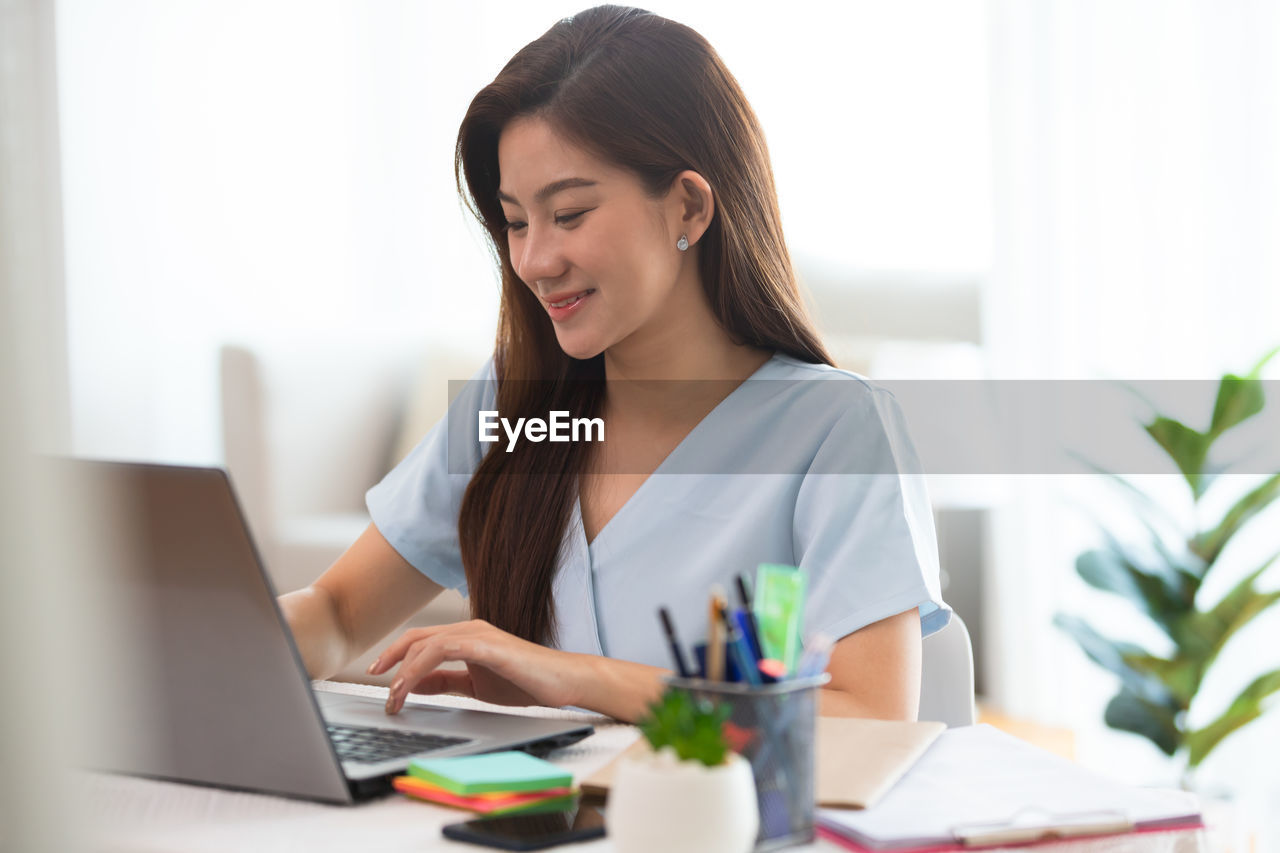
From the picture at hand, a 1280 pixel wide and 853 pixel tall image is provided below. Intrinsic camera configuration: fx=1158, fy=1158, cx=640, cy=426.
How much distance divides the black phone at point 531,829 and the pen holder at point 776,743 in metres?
0.08

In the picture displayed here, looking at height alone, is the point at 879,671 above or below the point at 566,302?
below

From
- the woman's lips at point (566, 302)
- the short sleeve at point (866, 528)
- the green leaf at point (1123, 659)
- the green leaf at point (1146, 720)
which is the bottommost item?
the green leaf at point (1146, 720)

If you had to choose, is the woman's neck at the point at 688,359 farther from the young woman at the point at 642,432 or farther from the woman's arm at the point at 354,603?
the woman's arm at the point at 354,603

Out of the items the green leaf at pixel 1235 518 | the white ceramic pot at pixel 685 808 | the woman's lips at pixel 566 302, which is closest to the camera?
the white ceramic pot at pixel 685 808

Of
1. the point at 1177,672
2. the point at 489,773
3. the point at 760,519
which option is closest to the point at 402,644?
the point at 489,773

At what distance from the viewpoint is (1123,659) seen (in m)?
2.02

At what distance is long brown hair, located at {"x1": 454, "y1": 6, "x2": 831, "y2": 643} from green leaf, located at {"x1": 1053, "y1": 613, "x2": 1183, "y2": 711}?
47.3 inches

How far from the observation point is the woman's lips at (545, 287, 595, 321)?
3.49ft

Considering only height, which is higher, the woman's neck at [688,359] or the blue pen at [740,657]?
the woman's neck at [688,359]

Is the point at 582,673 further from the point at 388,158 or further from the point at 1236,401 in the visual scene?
the point at 388,158

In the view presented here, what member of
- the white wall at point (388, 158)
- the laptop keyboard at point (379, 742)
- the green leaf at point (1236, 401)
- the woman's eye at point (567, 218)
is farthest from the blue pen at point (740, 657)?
the green leaf at point (1236, 401)

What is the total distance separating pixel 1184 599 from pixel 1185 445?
0.90 feet

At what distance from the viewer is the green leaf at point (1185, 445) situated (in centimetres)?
186

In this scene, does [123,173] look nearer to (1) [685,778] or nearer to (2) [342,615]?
(2) [342,615]
